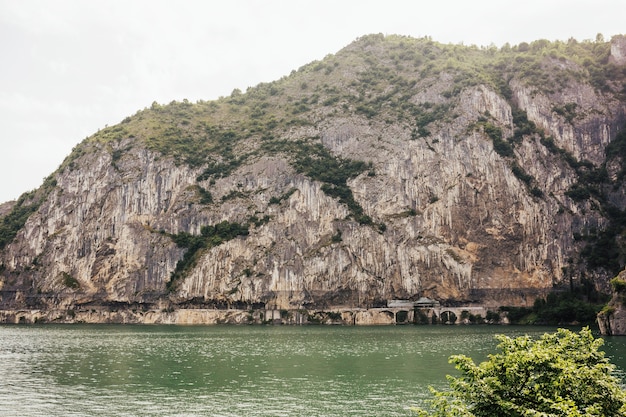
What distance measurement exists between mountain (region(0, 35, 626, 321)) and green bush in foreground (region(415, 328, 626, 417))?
12513 cm

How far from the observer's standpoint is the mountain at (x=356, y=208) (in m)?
143

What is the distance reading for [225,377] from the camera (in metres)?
47.4

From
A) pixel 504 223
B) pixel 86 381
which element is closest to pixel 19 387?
pixel 86 381

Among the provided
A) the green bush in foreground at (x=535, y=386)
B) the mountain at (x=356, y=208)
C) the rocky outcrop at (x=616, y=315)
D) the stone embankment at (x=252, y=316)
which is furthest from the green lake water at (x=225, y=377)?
the mountain at (x=356, y=208)

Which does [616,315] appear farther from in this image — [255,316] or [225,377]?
[255,316]

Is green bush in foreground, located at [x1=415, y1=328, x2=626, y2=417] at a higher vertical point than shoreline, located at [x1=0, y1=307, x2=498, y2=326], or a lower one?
higher

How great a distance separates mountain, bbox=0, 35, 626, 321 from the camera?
470 ft

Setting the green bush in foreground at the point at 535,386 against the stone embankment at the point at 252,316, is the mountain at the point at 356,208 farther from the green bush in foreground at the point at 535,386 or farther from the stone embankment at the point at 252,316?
the green bush in foreground at the point at 535,386

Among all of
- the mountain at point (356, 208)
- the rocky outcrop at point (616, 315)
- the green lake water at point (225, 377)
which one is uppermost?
the mountain at point (356, 208)

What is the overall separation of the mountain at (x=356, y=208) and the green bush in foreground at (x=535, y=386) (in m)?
125

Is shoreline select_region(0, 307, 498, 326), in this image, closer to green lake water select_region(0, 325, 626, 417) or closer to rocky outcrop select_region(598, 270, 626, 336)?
rocky outcrop select_region(598, 270, 626, 336)

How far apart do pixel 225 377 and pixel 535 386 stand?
1364 inches

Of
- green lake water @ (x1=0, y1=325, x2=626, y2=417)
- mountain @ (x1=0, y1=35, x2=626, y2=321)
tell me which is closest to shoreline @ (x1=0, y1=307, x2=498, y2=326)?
mountain @ (x1=0, y1=35, x2=626, y2=321)

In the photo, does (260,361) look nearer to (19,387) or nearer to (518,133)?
(19,387)
